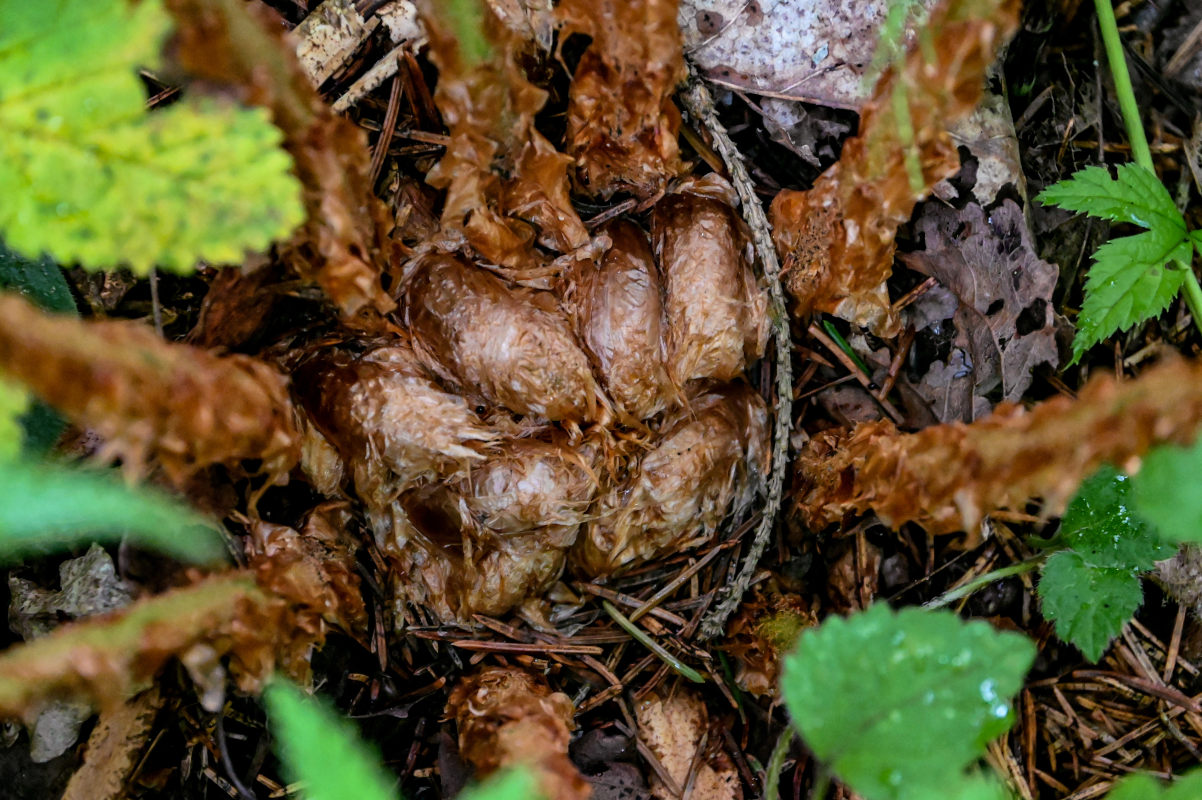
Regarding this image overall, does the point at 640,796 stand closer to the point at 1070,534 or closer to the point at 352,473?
the point at 352,473

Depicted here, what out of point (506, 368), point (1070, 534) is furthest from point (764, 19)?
point (1070, 534)

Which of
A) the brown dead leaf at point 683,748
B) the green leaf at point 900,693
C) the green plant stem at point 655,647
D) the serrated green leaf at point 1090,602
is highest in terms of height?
the green leaf at point 900,693

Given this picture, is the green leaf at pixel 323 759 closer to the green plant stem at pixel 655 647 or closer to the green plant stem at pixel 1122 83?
the green plant stem at pixel 655 647

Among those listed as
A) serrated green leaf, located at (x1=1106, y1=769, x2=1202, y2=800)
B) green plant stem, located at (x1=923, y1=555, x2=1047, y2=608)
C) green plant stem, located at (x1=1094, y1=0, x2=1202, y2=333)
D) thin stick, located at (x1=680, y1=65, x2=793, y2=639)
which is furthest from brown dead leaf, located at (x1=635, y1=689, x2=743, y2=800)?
green plant stem, located at (x1=1094, y1=0, x2=1202, y2=333)

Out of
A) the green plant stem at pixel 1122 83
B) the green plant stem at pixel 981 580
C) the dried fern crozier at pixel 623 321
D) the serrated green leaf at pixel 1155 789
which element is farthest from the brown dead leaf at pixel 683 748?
the green plant stem at pixel 1122 83

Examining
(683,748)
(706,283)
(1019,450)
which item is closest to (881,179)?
(706,283)

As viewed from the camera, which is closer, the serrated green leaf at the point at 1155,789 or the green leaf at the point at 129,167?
the green leaf at the point at 129,167
